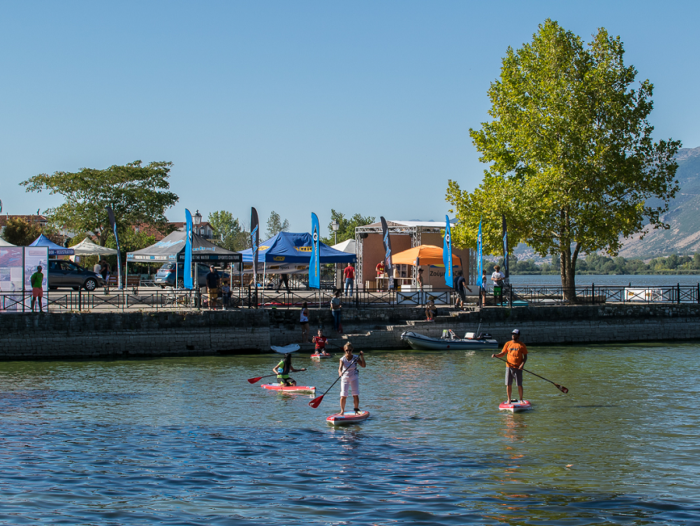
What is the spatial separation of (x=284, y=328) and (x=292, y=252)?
511cm

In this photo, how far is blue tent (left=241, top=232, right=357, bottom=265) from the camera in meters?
33.5

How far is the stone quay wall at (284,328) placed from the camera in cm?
2695

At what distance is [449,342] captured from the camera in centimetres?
2958

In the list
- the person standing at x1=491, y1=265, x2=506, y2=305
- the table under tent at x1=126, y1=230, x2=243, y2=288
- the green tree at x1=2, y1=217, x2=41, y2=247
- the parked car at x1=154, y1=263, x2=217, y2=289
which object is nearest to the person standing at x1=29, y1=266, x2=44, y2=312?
the table under tent at x1=126, y1=230, x2=243, y2=288

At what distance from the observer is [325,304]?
106ft

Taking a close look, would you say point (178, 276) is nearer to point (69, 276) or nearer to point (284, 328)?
point (69, 276)

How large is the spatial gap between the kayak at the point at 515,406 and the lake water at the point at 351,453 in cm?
19

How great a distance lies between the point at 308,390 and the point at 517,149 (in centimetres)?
2304

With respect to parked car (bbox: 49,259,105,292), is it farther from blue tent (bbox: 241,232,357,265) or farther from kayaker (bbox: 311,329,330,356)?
kayaker (bbox: 311,329,330,356)

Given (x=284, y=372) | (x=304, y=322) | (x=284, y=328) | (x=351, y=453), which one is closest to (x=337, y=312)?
(x=304, y=322)

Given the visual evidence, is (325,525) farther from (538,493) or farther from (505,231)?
(505,231)

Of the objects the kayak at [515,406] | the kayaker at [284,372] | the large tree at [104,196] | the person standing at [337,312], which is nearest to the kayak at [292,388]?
the kayaker at [284,372]

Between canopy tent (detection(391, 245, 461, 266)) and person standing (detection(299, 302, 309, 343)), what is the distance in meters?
9.11

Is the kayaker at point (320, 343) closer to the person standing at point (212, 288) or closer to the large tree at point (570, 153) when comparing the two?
the person standing at point (212, 288)
